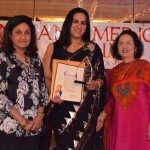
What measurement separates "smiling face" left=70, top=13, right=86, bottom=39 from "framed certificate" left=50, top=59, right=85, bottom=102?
0.23 metres

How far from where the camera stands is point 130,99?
2680 millimetres

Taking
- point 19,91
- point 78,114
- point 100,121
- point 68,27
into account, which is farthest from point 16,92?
point 100,121

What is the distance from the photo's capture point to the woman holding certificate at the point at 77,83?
8.29ft

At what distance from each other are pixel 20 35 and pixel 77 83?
0.50 m

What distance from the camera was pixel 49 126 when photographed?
8.54 feet

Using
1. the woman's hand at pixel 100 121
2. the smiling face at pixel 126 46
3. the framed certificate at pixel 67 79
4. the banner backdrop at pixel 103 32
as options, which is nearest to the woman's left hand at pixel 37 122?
the framed certificate at pixel 67 79

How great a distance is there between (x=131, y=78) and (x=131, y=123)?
1.08ft

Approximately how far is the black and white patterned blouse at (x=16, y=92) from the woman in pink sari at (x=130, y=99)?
647mm

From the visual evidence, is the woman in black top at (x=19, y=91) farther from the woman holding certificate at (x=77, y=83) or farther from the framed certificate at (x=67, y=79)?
the woman holding certificate at (x=77, y=83)

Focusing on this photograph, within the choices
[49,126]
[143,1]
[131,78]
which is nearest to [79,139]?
[49,126]

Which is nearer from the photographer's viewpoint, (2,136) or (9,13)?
(2,136)

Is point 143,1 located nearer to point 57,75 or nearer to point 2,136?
point 57,75

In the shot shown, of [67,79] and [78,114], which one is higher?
[67,79]

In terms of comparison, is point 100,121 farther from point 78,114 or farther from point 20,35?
point 20,35
